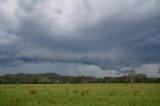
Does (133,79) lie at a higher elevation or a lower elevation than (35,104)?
higher

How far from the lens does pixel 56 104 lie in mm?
28391

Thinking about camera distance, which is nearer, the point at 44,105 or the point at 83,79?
the point at 44,105

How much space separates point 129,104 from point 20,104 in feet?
36.4

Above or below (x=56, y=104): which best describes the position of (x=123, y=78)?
above

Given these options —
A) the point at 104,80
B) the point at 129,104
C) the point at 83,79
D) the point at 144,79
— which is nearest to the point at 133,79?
the point at 144,79

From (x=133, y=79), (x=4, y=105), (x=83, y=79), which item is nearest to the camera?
(x=4, y=105)

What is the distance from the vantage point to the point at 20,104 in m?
28.5

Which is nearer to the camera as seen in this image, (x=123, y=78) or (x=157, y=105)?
(x=157, y=105)

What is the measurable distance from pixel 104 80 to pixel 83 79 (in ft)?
90.1

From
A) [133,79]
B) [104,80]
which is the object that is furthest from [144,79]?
[104,80]

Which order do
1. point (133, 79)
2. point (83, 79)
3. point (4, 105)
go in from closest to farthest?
point (4, 105) → point (133, 79) → point (83, 79)

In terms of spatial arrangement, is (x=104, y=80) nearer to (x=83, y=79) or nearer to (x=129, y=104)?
(x=83, y=79)

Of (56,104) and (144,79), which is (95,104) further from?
(144,79)

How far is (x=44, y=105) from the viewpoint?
27.6 metres
